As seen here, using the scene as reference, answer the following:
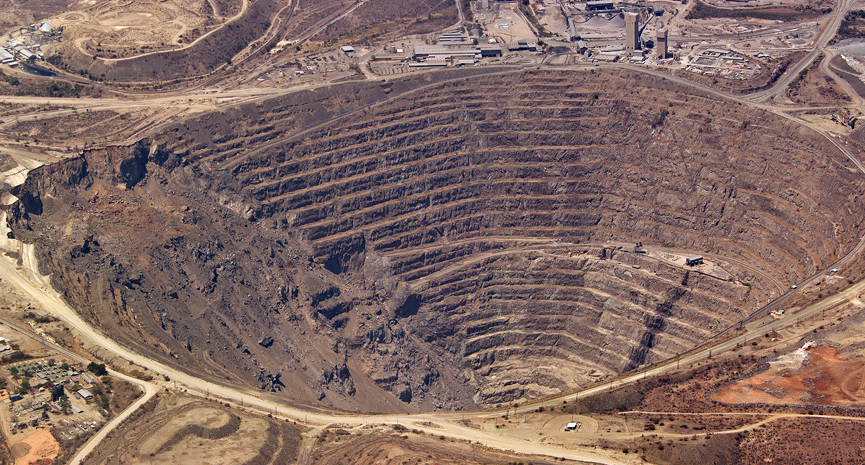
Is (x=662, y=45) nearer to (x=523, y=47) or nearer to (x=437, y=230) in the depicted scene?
(x=523, y=47)

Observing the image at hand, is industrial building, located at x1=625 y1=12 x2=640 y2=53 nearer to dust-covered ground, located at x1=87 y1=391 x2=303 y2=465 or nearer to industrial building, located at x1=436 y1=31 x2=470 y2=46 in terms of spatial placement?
industrial building, located at x1=436 y1=31 x2=470 y2=46

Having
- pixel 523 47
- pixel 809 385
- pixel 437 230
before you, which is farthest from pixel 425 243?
pixel 809 385

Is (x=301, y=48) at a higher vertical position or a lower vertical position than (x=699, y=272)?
higher

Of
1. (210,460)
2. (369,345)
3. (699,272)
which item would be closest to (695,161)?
(699,272)

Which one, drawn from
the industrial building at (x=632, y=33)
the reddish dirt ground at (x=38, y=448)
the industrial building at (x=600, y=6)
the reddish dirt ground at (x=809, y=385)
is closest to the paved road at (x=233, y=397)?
the reddish dirt ground at (x=38, y=448)

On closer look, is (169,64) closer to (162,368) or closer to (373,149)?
(373,149)

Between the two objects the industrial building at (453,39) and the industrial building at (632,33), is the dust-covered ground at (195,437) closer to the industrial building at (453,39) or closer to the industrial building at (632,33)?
the industrial building at (453,39)
